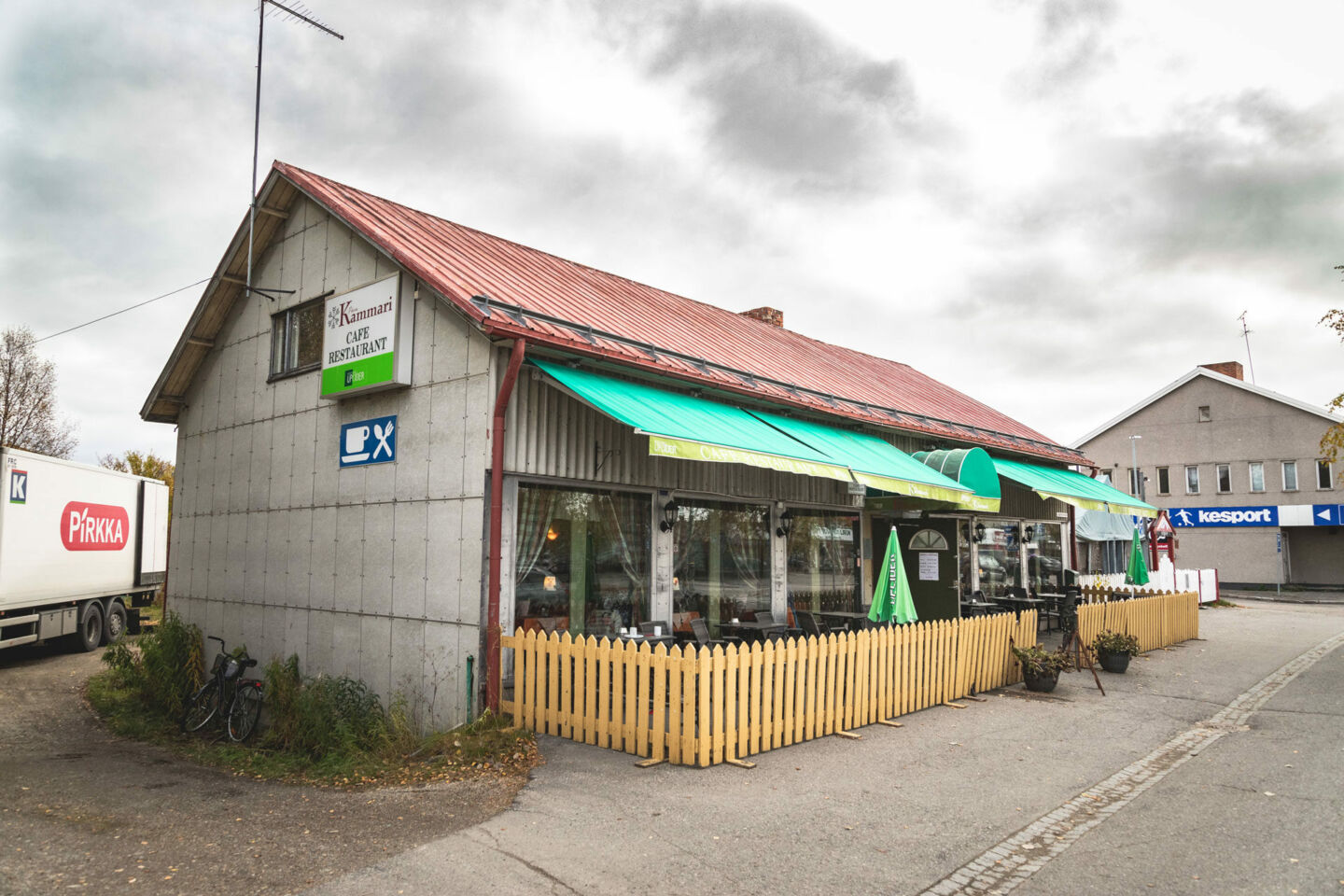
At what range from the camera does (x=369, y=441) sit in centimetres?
1045

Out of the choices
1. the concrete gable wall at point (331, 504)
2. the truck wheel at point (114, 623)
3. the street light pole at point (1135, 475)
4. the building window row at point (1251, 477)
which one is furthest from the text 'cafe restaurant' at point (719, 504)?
the street light pole at point (1135, 475)

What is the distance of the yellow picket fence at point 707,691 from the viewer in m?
7.42

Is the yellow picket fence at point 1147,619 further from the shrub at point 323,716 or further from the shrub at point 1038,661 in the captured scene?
the shrub at point 323,716

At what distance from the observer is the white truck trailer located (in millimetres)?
14914

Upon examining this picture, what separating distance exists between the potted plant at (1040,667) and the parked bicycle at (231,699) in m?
10.0

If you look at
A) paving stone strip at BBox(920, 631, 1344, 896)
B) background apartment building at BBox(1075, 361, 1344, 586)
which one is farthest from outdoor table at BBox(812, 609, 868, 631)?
background apartment building at BBox(1075, 361, 1344, 586)

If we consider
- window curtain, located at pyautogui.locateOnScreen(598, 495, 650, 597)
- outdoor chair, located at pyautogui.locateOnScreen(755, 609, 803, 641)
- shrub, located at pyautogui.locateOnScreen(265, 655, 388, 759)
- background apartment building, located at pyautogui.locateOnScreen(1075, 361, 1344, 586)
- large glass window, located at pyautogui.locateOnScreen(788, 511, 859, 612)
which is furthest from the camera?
background apartment building, located at pyautogui.locateOnScreen(1075, 361, 1344, 586)

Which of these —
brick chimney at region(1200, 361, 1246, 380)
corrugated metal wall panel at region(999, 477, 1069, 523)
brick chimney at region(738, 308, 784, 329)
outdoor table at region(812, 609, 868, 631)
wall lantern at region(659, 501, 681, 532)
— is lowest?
outdoor table at region(812, 609, 868, 631)

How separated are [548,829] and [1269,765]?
6525 mm

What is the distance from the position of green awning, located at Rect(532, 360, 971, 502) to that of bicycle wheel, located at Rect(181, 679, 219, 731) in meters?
6.67

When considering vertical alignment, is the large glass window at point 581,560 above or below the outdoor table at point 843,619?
above

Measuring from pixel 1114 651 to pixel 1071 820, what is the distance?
7367 mm

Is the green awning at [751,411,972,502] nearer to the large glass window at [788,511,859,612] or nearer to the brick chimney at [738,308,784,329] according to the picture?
the large glass window at [788,511,859,612]

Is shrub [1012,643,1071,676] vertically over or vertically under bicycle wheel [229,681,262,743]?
over
